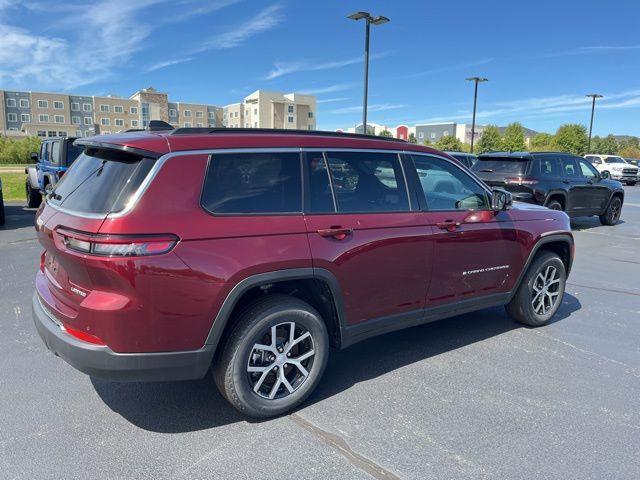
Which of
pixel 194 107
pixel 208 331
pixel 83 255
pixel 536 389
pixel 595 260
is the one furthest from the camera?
pixel 194 107

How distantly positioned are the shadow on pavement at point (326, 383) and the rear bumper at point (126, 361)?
0.47 m

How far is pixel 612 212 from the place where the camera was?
13188mm

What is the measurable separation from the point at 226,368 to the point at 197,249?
0.77m

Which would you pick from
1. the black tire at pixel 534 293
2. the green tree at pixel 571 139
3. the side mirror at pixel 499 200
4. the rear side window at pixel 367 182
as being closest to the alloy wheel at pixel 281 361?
the rear side window at pixel 367 182

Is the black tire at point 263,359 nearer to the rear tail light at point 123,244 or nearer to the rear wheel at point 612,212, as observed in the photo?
the rear tail light at point 123,244

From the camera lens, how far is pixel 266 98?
9044 cm

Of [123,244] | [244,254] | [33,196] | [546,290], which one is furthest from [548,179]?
[33,196]

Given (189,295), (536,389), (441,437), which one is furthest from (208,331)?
(536,389)

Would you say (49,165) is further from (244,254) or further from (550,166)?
(550,166)

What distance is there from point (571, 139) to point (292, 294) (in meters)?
64.0

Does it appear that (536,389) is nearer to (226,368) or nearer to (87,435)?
(226,368)

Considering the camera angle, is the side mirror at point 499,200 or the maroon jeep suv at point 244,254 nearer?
the maroon jeep suv at point 244,254

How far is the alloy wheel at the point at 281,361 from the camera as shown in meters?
3.09

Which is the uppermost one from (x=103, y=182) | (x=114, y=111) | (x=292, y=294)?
(x=114, y=111)
